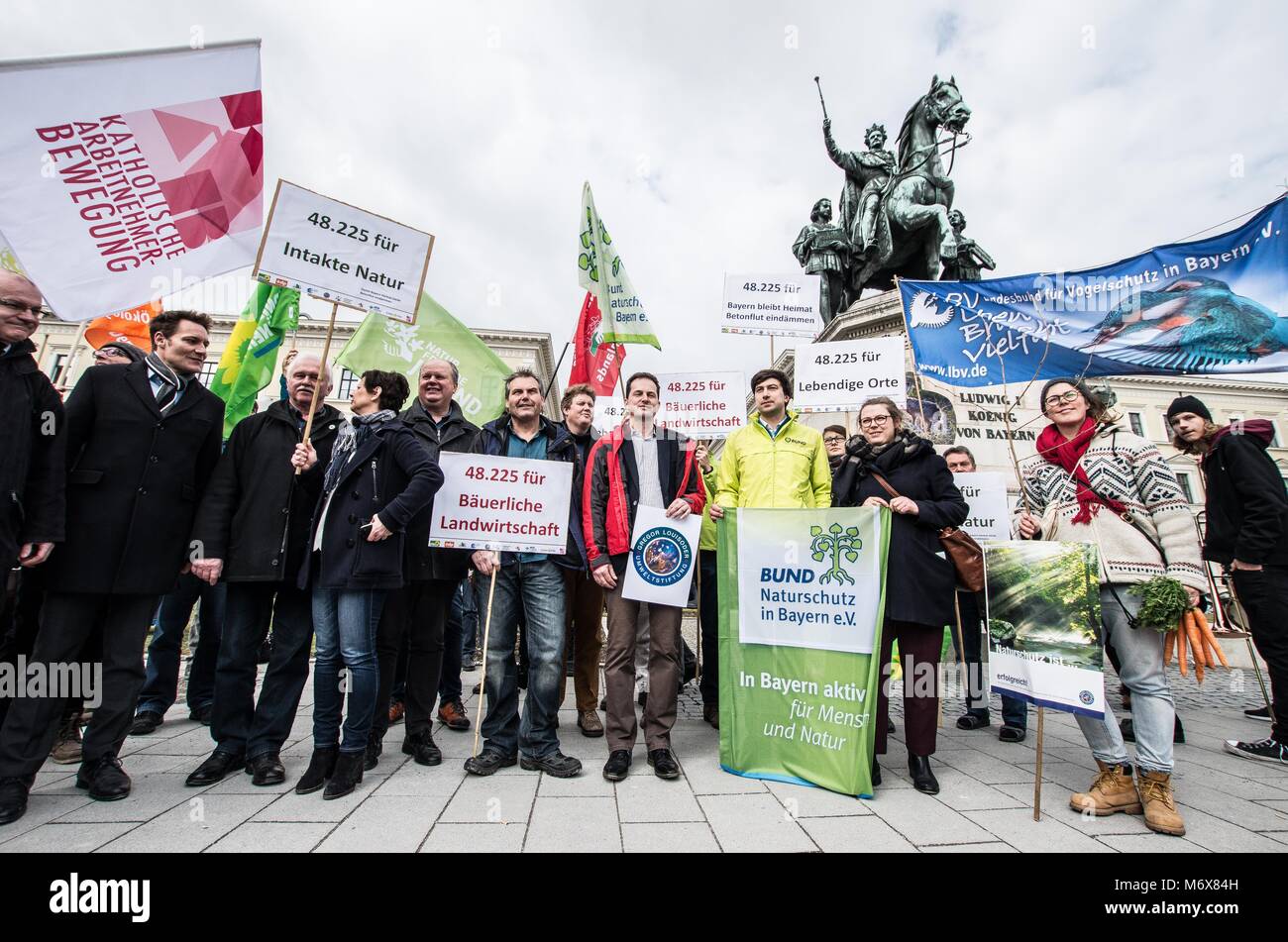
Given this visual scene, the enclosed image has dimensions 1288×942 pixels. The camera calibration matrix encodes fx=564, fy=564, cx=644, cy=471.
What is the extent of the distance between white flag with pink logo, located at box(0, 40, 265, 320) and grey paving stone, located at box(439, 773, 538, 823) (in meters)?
3.23

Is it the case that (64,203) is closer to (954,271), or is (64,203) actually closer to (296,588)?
(296,588)

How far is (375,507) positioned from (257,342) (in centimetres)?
462

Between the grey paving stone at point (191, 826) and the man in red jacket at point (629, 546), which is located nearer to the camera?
the grey paving stone at point (191, 826)

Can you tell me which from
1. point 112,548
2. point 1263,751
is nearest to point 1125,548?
point 1263,751

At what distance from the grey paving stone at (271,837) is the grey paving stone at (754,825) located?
1.71 meters

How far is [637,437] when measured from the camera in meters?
3.79

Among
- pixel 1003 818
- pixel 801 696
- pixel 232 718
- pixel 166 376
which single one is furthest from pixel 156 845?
pixel 1003 818

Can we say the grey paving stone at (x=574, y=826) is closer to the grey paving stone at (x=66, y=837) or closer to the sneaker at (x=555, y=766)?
the sneaker at (x=555, y=766)

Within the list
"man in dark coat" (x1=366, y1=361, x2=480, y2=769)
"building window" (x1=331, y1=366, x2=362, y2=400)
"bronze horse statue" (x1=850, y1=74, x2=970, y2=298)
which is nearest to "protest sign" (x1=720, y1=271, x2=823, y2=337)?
"man in dark coat" (x1=366, y1=361, x2=480, y2=769)

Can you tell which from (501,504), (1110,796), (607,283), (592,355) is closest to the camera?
(1110,796)

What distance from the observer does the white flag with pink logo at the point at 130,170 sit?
3.11 meters

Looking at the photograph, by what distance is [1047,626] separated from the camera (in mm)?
2957

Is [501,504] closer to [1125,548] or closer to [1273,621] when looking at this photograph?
[1125,548]

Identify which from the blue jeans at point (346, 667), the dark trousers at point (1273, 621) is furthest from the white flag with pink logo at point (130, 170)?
the dark trousers at point (1273, 621)
